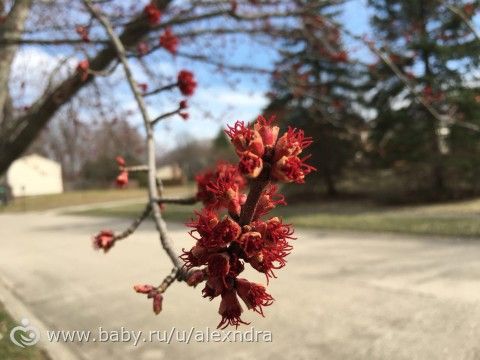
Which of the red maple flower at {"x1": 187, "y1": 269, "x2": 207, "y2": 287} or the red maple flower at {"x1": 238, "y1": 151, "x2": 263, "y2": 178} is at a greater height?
the red maple flower at {"x1": 238, "y1": 151, "x2": 263, "y2": 178}

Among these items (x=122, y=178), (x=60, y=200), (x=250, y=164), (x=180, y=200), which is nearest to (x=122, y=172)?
(x=122, y=178)

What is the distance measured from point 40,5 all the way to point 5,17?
1.64 m

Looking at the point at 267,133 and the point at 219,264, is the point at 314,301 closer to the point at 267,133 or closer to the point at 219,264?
the point at 219,264

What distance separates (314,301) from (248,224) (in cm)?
565

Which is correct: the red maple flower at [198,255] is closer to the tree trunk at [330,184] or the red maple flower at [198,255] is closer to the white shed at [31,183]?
the tree trunk at [330,184]

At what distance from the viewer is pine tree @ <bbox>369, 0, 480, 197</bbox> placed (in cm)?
1641

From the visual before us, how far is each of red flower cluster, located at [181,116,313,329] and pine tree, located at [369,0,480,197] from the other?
52.1 feet

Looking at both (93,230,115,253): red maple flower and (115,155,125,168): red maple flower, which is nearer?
(93,230,115,253): red maple flower

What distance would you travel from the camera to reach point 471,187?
17.8m

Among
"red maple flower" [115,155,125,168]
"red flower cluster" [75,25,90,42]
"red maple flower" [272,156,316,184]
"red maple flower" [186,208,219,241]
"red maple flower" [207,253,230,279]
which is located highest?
"red flower cluster" [75,25,90,42]

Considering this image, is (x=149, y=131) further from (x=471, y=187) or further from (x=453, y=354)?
(x=471, y=187)

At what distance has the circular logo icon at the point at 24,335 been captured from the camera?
5316mm

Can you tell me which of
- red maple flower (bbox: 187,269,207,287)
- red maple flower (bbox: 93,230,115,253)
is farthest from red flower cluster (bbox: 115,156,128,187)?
red maple flower (bbox: 187,269,207,287)

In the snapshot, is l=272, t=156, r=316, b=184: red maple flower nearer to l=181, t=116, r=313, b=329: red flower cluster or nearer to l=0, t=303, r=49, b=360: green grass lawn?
l=181, t=116, r=313, b=329: red flower cluster
